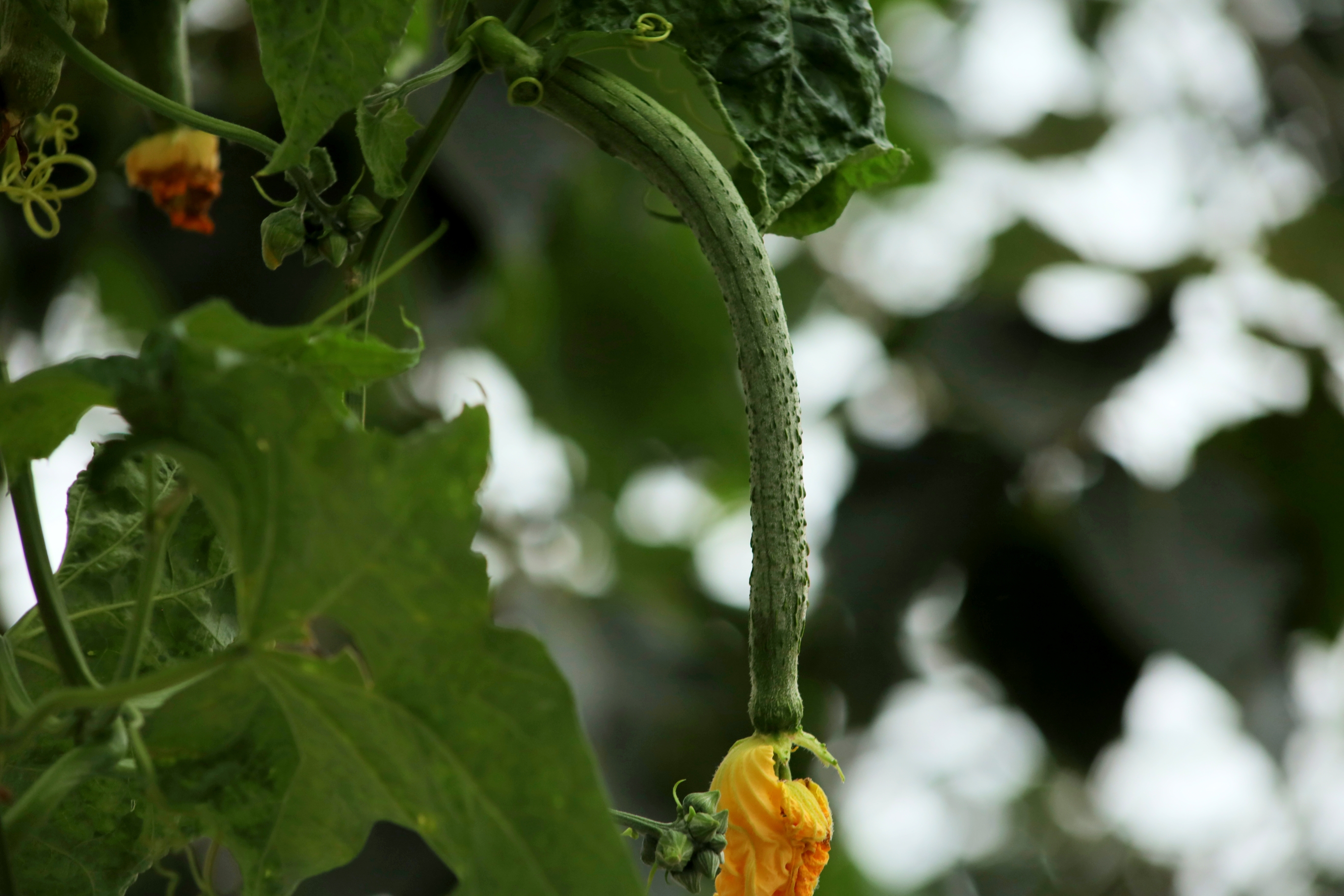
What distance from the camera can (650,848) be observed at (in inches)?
12.6

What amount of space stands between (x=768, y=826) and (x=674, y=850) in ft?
0.08

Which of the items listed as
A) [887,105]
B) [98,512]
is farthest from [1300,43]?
[98,512]

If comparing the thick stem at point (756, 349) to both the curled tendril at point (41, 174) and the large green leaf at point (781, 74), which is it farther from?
the curled tendril at point (41, 174)

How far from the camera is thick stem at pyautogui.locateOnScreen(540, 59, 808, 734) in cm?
32

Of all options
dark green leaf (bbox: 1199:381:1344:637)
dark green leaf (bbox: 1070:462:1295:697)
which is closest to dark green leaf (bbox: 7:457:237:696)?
dark green leaf (bbox: 1070:462:1295:697)

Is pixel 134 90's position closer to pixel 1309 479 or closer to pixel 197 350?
pixel 197 350

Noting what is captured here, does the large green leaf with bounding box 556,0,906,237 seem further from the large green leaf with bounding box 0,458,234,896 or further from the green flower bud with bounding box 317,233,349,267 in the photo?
the large green leaf with bounding box 0,458,234,896

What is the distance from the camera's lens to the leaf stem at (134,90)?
33cm

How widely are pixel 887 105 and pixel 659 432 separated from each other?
1.85 feet

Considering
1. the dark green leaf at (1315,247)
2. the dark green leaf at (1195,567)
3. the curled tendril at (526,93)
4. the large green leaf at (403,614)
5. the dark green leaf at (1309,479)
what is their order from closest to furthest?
the large green leaf at (403,614) → the curled tendril at (526,93) → the dark green leaf at (1195,567) → the dark green leaf at (1309,479) → the dark green leaf at (1315,247)

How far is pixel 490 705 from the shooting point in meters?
0.23

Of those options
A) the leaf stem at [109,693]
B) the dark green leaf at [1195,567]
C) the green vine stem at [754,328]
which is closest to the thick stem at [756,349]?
the green vine stem at [754,328]

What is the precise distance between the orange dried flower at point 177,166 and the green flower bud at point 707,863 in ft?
0.98

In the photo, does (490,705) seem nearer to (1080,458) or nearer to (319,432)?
(319,432)
